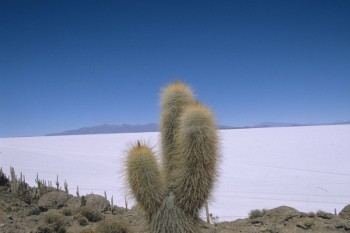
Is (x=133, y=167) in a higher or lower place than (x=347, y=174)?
higher

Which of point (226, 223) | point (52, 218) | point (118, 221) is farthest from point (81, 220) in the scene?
point (226, 223)

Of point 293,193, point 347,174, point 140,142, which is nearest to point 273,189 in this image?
point 293,193

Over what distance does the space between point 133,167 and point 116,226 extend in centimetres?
324

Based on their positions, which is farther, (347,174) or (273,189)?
(347,174)

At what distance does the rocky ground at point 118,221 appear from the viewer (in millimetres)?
9820

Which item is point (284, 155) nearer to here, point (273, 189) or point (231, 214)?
point (273, 189)

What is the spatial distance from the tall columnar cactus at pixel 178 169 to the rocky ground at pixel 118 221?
78.1 inches

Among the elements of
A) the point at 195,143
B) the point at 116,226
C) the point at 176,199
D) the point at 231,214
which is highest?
the point at 195,143

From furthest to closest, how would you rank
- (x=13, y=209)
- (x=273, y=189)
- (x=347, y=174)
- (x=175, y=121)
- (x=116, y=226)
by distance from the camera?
1. (x=347, y=174)
2. (x=273, y=189)
3. (x=13, y=209)
4. (x=116, y=226)
5. (x=175, y=121)

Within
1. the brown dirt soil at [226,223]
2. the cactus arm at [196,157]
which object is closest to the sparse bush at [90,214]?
the brown dirt soil at [226,223]

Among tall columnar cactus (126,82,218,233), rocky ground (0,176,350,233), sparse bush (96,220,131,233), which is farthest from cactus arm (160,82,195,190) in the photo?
sparse bush (96,220,131,233)

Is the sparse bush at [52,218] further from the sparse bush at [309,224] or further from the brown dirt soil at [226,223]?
the sparse bush at [309,224]

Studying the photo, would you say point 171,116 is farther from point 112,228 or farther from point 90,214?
point 90,214

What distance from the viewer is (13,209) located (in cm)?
1280
